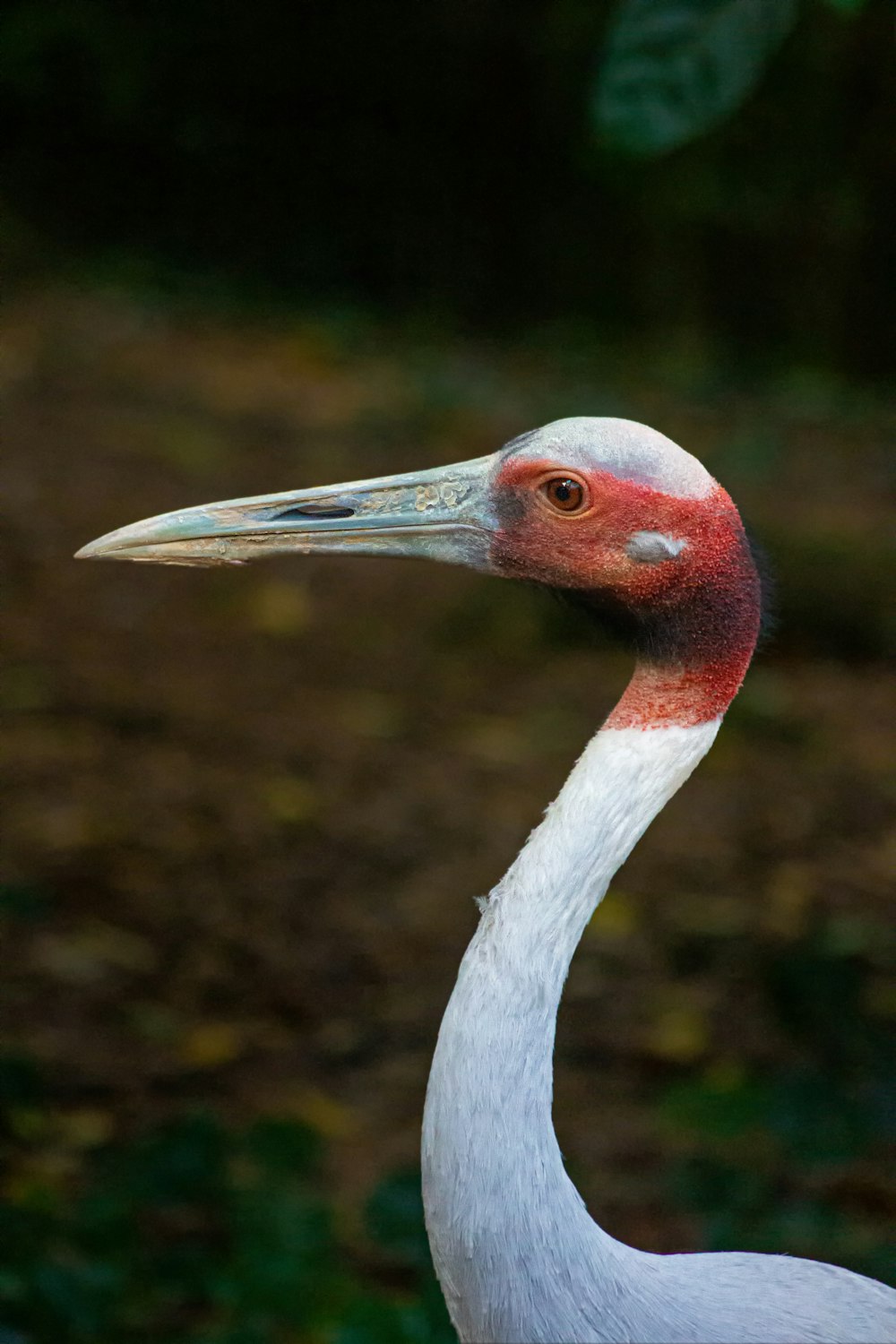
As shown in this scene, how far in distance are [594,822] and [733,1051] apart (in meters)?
2.10

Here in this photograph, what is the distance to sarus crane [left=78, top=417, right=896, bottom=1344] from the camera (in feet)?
7.09

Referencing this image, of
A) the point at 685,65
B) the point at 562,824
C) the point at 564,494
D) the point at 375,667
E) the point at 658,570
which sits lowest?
the point at 562,824

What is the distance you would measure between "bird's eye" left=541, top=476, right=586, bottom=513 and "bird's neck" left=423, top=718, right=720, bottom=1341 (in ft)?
1.20

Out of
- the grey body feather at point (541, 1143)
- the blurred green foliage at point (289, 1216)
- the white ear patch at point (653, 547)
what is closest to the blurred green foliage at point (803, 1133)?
the blurred green foliage at point (289, 1216)

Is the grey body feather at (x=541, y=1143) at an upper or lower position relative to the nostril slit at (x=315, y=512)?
lower

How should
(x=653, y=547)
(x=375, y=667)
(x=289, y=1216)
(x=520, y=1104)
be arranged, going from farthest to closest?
(x=375, y=667) < (x=289, y=1216) < (x=653, y=547) < (x=520, y=1104)

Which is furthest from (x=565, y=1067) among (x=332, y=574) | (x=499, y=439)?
(x=499, y=439)

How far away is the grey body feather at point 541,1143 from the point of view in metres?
2.15

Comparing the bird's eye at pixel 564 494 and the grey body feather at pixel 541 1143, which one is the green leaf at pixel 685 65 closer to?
the bird's eye at pixel 564 494

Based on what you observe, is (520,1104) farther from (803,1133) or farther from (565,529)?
(803,1133)

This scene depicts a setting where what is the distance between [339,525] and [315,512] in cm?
4

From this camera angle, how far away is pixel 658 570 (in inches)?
90.0

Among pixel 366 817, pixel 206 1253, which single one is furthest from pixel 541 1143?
pixel 366 817

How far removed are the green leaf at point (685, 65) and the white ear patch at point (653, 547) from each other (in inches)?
23.9
